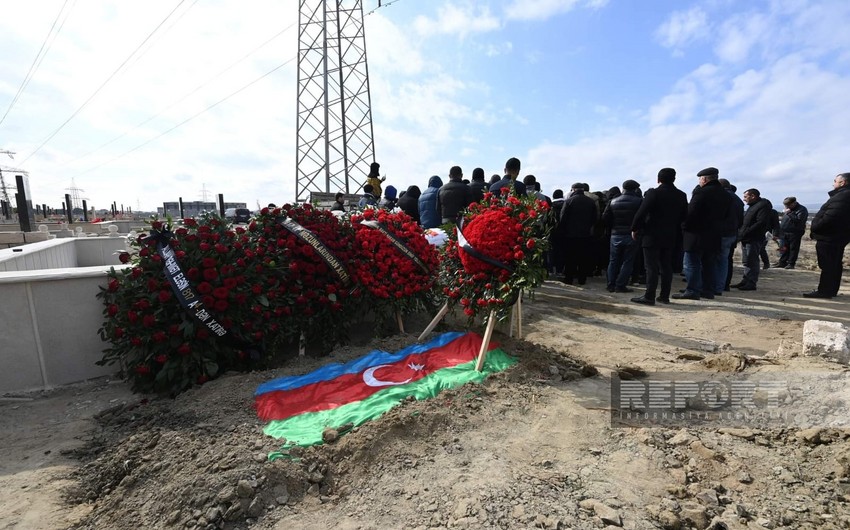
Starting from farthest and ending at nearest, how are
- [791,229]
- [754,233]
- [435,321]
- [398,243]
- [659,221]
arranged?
[791,229], [754,233], [659,221], [398,243], [435,321]

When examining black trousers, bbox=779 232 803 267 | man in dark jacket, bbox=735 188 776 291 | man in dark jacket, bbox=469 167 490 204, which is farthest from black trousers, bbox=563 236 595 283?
black trousers, bbox=779 232 803 267

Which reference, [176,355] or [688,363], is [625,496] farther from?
[176,355]

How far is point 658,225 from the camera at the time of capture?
625 cm

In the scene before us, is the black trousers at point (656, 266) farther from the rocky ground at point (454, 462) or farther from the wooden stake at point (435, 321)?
the wooden stake at point (435, 321)

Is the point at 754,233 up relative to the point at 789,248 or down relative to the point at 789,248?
up

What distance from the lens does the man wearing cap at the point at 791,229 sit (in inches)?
404

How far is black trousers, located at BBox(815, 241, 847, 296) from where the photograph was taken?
6.61 meters

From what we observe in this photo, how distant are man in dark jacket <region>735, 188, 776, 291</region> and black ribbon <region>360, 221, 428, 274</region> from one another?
21.6 feet

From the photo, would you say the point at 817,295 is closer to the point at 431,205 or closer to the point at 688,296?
the point at 688,296

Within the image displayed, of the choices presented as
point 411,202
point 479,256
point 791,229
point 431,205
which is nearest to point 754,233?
point 791,229

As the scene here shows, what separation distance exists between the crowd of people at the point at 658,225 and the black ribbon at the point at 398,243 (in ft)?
2.61

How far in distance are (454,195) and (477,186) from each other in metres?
0.55

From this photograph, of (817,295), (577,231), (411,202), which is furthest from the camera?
(411,202)
